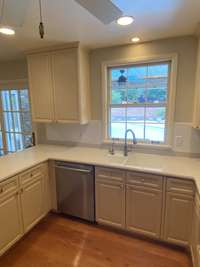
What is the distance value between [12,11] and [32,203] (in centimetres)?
204

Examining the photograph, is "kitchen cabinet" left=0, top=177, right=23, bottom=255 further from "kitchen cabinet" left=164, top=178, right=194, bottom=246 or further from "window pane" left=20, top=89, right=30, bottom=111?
"window pane" left=20, top=89, right=30, bottom=111

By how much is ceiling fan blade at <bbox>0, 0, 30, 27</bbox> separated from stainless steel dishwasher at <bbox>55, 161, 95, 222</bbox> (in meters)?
1.65

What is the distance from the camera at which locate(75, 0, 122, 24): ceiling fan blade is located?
114 centimetres

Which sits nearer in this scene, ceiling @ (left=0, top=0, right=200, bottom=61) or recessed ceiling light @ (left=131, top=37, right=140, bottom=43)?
ceiling @ (left=0, top=0, right=200, bottom=61)

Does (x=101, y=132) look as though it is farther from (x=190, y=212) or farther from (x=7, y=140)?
(x=7, y=140)

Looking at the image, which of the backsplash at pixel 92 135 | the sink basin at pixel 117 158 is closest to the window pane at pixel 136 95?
the backsplash at pixel 92 135

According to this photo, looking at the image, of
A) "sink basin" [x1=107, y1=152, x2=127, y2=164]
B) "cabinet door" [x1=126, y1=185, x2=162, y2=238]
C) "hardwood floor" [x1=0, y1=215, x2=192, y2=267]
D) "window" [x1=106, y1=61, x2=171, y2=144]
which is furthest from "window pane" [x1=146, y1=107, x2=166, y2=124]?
A: "hardwood floor" [x1=0, y1=215, x2=192, y2=267]

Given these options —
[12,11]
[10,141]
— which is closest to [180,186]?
[12,11]

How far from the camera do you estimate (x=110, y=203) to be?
2.27m

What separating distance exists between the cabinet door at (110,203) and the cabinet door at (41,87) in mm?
1328

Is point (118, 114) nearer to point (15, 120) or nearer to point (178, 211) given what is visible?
point (178, 211)

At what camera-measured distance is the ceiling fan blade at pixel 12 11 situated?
1272 millimetres

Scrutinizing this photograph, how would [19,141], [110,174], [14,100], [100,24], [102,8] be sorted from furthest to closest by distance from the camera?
[19,141] → [14,100] → [110,174] → [100,24] → [102,8]

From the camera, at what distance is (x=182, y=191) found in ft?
6.16
